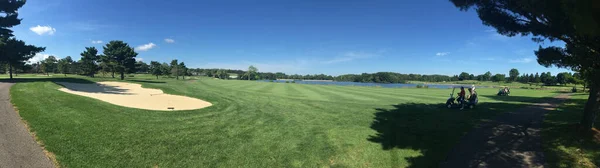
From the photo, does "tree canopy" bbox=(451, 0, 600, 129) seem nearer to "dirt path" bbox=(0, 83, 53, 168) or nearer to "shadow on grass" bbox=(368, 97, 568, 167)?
"shadow on grass" bbox=(368, 97, 568, 167)

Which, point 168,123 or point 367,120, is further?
point 367,120

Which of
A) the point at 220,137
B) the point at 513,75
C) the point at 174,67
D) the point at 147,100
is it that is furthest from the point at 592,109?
the point at 513,75

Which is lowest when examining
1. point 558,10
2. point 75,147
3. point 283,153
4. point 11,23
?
point 283,153

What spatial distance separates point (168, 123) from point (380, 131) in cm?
808

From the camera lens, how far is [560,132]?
9141 millimetres

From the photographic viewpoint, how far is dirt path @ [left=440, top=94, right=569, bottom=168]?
6723 millimetres

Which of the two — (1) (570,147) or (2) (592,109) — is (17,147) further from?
(2) (592,109)

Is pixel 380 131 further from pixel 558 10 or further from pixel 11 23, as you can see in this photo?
pixel 11 23

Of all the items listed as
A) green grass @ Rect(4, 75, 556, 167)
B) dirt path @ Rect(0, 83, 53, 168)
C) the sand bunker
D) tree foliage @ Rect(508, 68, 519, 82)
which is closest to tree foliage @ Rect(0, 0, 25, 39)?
the sand bunker

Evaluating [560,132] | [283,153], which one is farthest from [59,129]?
[560,132]

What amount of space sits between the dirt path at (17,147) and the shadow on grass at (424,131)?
8.51 metres

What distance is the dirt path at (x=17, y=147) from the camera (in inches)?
194

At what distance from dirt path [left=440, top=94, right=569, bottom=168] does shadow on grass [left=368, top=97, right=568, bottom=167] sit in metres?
0.27

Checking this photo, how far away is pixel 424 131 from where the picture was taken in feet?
32.0
